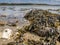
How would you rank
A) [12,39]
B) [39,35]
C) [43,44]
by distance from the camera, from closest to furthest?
1. [43,44]
2. [12,39]
3. [39,35]

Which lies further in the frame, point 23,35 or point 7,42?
point 23,35

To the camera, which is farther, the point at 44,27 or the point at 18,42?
the point at 44,27

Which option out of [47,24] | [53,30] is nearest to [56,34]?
[53,30]

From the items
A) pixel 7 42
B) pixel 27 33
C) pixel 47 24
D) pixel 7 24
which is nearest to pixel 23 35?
pixel 27 33

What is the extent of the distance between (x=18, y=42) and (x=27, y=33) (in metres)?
1.28

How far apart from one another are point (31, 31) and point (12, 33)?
753 millimetres

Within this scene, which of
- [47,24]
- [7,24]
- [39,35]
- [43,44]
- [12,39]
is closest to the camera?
[43,44]

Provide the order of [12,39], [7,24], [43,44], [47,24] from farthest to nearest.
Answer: [7,24] < [47,24] < [12,39] < [43,44]

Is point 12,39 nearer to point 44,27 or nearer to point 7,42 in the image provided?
point 7,42

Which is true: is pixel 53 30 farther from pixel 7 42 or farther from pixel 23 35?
pixel 7 42

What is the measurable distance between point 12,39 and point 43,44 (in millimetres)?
1147

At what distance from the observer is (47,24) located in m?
8.83

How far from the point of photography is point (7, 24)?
9.63m

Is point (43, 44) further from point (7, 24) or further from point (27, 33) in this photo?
point (7, 24)
